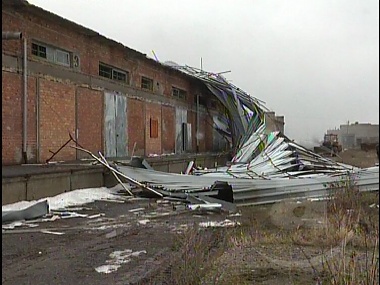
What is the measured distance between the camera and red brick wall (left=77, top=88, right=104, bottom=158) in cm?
1223

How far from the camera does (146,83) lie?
1673cm

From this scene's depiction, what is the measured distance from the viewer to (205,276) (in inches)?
146

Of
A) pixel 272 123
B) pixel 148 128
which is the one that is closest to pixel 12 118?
pixel 148 128

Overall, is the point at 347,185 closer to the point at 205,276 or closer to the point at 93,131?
the point at 205,276

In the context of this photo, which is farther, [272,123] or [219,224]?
[272,123]

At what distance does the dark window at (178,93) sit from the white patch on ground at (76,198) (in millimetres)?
10066

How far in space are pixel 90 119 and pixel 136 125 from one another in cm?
299

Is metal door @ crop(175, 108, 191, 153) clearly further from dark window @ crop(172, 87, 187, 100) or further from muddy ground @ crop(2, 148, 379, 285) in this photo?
muddy ground @ crop(2, 148, 379, 285)

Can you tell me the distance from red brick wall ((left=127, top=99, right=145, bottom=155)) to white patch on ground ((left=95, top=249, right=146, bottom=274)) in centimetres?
1003

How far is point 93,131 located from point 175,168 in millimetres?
2964

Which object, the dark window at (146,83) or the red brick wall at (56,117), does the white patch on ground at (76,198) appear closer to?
the red brick wall at (56,117)

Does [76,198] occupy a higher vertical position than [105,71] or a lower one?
lower

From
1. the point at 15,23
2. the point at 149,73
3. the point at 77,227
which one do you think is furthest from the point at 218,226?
the point at 149,73

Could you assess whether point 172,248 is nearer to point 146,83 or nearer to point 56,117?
point 56,117
